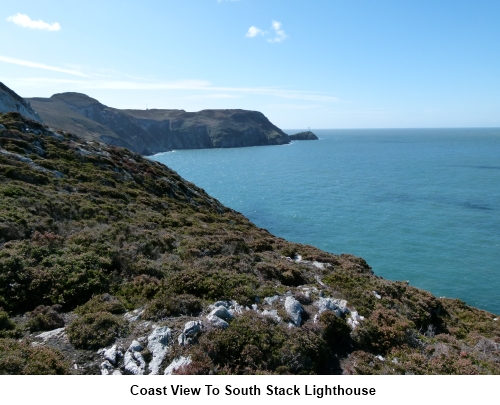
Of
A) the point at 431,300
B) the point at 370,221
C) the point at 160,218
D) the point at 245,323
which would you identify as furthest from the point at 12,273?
the point at 370,221

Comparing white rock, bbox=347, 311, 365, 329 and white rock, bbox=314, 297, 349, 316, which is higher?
white rock, bbox=314, 297, 349, 316

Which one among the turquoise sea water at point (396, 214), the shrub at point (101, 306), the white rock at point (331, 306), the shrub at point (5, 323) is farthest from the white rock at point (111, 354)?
the turquoise sea water at point (396, 214)

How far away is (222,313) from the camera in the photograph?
10578 mm

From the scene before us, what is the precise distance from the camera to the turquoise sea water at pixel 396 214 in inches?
1491

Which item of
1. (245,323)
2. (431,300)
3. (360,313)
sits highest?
(245,323)

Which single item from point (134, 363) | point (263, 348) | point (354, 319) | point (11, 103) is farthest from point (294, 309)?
point (11, 103)

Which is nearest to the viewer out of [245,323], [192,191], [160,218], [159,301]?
[245,323]

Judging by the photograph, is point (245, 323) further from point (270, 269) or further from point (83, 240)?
point (83, 240)

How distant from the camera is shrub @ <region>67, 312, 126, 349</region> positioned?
904 cm

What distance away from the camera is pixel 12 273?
11.7 meters

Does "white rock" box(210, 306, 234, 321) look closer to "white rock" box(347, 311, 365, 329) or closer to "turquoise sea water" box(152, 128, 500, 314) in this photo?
"white rock" box(347, 311, 365, 329)

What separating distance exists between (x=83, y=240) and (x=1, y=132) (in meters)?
22.7

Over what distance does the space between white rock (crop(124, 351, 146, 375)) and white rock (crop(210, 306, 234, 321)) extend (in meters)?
2.57

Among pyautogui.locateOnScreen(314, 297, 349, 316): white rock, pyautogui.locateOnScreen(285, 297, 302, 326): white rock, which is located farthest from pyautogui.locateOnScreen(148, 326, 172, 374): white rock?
pyautogui.locateOnScreen(314, 297, 349, 316): white rock
